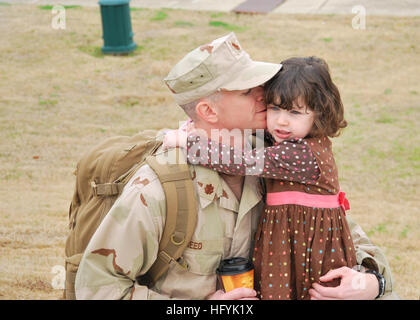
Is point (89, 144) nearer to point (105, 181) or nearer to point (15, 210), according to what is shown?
point (15, 210)

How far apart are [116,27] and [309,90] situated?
9648 mm

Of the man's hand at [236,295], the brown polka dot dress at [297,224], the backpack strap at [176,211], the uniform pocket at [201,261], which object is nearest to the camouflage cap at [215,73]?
the brown polka dot dress at [297,224]

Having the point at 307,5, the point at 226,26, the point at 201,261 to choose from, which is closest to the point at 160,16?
the point at 226,26

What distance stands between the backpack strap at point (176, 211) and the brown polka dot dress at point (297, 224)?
8.1 inches

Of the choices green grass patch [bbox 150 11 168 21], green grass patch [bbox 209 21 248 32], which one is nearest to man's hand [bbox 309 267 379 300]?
green grass patch [bbox 209 21 248 32]

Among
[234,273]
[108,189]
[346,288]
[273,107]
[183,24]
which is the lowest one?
[346,288]

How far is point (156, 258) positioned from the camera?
7.81 feet

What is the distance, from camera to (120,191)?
250 centimetres

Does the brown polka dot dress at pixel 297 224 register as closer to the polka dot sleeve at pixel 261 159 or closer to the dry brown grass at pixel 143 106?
the polka dot sleeve at pixel 261 159

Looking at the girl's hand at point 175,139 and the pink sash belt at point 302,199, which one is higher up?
the girl's hand at point 175,139

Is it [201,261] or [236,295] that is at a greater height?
[201,261]

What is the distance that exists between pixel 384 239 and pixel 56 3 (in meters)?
12.5

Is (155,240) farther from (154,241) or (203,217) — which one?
(203,217)

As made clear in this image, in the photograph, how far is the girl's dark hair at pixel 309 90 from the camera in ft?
8.21
